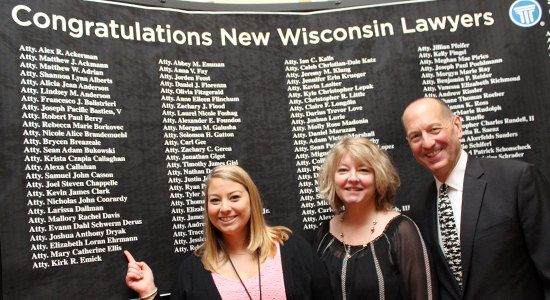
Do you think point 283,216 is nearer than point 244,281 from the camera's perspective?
No

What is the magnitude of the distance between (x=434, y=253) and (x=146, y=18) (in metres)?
2.65

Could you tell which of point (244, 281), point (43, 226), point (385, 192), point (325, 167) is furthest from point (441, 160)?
point (43, 226)

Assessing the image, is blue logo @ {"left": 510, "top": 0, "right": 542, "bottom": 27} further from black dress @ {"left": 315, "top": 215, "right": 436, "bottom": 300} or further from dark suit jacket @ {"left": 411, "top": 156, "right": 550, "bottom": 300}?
black dress @ {"left": 315, "top": 215, "right": 436, "bottom": 300}

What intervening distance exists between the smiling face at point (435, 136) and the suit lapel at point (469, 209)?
140 millimetres

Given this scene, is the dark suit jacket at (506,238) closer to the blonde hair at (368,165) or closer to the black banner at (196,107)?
the blonde hair at (368,165)

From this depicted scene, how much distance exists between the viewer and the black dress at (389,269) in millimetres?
2168

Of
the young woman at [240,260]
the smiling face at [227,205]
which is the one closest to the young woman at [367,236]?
the young woman at [240,260]

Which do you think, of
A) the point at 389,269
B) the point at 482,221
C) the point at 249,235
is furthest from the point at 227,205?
the point at 482,221

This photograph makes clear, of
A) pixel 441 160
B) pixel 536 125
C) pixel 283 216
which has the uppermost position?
pixel 536 125

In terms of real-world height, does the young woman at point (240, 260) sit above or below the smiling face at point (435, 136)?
below

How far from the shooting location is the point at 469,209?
2229 millimetres

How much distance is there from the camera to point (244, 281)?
2215 mm

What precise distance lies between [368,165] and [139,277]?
1.69 meters

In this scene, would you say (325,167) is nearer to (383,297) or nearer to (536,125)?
(383,297)
